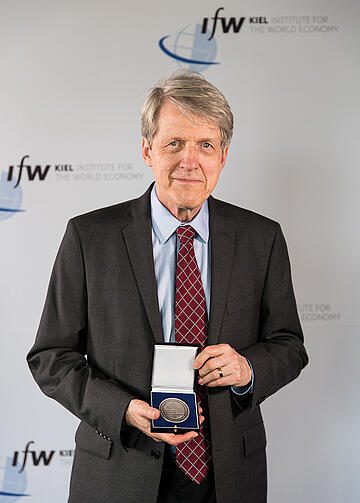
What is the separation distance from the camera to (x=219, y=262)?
163 cm

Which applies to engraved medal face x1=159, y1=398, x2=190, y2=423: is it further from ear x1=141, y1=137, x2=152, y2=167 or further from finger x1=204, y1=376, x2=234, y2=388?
ear x1=141, y1=137, x2=152, y2=167

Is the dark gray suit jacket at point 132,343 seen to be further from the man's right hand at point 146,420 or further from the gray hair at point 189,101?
the gray hair at point 189,101

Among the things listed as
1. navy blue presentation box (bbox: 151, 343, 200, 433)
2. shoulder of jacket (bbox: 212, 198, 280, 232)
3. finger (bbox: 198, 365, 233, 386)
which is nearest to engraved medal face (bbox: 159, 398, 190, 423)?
navy blue presentation box (bbox: 151, 343, 200, 433)

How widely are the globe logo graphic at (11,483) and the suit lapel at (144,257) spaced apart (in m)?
1.42

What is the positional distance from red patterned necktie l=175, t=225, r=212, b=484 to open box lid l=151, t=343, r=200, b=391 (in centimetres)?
19

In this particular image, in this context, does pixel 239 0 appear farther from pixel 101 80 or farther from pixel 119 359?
pixel 119 359

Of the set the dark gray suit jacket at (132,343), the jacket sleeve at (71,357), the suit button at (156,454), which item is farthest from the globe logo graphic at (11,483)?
the suit button at (156,454)

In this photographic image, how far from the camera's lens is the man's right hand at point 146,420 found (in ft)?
4.48

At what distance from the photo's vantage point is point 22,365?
2523mm

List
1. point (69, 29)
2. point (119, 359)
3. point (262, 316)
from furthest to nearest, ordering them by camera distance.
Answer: point (69, 29)
point (262, 316)
point (119, 359)

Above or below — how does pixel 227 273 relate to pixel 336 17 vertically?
below

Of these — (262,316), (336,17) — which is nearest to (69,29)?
(336,17)

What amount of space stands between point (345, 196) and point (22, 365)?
5.27ft

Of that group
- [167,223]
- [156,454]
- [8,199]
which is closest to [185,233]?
[167,223]
